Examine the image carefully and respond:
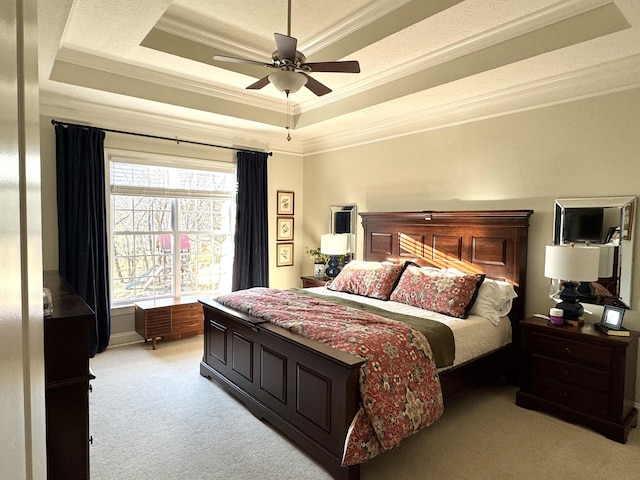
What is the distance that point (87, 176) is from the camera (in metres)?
4.09

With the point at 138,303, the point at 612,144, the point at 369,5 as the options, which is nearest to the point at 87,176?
the point at 138,303

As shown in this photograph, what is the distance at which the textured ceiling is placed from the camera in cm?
267

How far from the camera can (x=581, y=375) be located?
2.89 m

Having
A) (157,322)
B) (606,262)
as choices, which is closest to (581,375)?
(606,262)

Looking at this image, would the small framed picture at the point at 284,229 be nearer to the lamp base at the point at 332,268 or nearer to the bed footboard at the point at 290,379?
the lamp base at the point at 332,268

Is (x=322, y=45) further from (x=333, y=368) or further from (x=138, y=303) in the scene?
(x=138, y=303)

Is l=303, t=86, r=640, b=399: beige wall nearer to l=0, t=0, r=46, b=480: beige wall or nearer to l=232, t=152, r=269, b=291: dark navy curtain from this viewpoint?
l=232, t=152, r=269, b=291: dark navy curtain

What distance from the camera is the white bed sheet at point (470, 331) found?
3.05 meters

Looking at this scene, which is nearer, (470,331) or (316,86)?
(316,86)

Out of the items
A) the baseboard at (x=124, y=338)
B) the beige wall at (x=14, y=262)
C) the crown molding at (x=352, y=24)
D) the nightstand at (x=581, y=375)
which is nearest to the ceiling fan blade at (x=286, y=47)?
the crown molding at (x=352, y=24)

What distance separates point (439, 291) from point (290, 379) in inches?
62.1

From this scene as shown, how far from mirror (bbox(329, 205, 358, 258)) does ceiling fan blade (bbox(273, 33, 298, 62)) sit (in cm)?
282

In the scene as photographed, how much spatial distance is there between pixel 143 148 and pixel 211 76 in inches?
51.2

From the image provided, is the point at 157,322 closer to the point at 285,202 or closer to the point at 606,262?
the point at 285,202
